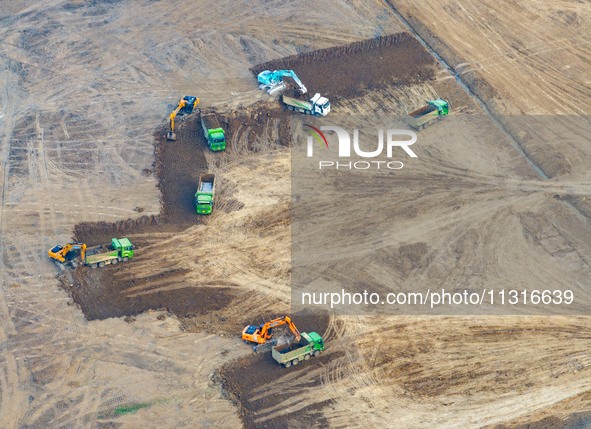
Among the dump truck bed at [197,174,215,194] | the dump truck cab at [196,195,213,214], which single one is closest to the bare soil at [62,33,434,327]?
the dump truck cab at [196,195,213,214]

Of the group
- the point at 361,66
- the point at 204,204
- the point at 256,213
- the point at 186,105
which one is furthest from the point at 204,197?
the point at 361,66

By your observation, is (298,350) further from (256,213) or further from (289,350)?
(256,213)

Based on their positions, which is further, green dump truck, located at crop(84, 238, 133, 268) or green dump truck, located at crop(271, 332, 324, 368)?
green dump truck, located at crop(84, 238, 133, 268)

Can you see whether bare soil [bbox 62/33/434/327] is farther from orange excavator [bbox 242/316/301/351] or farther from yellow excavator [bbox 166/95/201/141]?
orange excavator [bbox 242/316/301/351]

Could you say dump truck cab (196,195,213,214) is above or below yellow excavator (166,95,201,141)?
below

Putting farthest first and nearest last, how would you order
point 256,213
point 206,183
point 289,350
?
point 206,183 < point 256,213 < point 289,350

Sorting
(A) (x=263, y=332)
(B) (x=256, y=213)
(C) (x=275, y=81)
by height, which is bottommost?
(A) (x=263, y=332)
